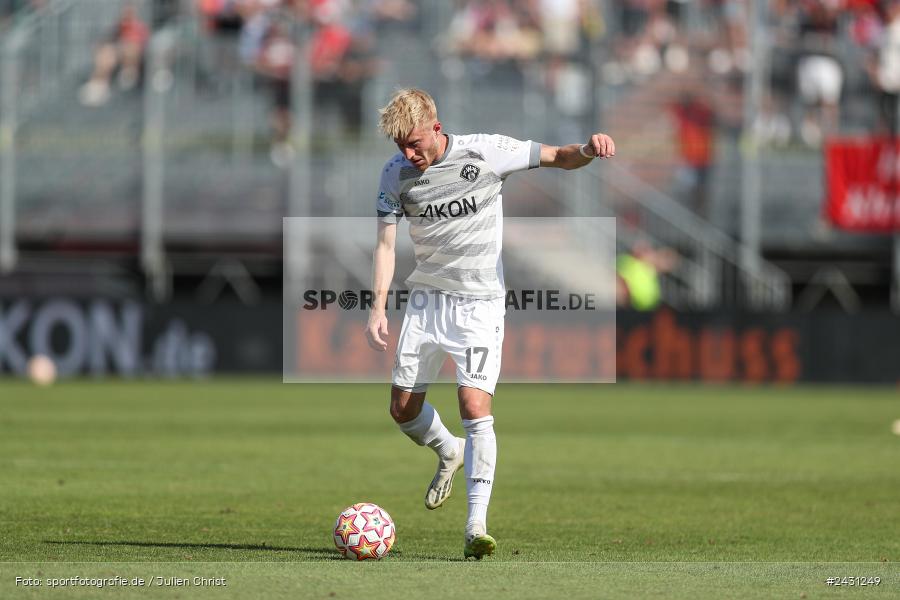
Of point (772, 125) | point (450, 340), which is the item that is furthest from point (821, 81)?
point (450, 340)

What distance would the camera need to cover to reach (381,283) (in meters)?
8.62

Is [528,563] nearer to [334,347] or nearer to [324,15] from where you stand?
[334,347]

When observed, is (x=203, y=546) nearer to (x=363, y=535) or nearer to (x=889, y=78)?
(x=363, y=535)

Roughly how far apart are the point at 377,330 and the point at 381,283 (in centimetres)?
24

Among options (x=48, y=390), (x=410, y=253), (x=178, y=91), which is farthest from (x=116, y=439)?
(x=178, y=91)

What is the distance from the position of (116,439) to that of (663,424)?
643 cm

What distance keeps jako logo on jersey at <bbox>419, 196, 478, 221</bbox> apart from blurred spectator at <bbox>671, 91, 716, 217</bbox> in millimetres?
21587

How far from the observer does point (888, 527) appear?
33.6 ft

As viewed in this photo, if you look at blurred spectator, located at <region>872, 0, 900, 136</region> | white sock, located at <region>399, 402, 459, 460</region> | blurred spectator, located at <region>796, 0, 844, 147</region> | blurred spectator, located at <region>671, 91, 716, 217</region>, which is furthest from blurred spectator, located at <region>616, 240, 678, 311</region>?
white sock, located at <region>399, 402, 459, 460</region>

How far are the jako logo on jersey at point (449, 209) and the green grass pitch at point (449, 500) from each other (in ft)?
5.73

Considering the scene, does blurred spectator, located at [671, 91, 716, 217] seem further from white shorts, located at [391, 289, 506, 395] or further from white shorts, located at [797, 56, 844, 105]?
white shorts, located at [391, 289, 506, 395]

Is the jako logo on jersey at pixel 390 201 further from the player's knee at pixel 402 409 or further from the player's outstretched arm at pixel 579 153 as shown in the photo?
the player's knee at pixel 402 409

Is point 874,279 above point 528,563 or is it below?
above
